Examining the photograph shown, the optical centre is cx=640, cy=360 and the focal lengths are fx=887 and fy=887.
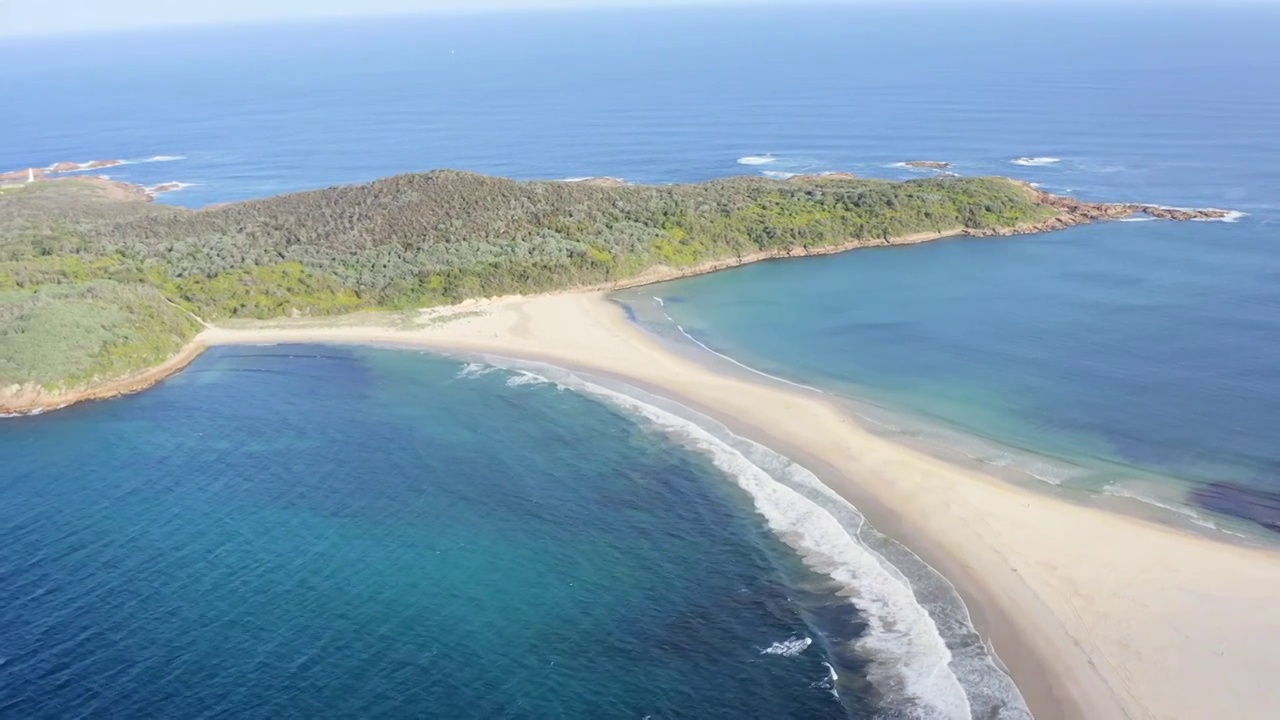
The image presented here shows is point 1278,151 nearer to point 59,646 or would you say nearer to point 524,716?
point 524,716

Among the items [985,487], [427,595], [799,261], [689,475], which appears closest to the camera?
[427,595]

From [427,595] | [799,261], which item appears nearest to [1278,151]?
[799,261]

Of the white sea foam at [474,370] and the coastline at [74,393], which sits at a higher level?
the white sea foam at [474,370]

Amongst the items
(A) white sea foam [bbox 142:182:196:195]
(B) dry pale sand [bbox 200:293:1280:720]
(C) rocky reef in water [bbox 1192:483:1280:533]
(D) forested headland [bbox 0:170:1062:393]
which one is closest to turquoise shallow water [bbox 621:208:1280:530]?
(C) rocky reef in water [bbox 1192:483:1280:533]

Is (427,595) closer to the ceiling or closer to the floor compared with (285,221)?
closer to the floor

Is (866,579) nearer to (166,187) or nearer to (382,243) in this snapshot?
(382,243)

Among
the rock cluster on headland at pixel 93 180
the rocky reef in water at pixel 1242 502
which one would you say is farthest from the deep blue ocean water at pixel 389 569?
the rock cluster on headland at pixel 93 180

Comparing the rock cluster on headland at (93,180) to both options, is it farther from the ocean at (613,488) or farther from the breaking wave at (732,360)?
the breaking wave at (732,360)

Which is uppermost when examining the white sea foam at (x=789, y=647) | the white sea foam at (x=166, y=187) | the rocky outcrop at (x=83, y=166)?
the rocky outcrop at (x=83, y=166)
